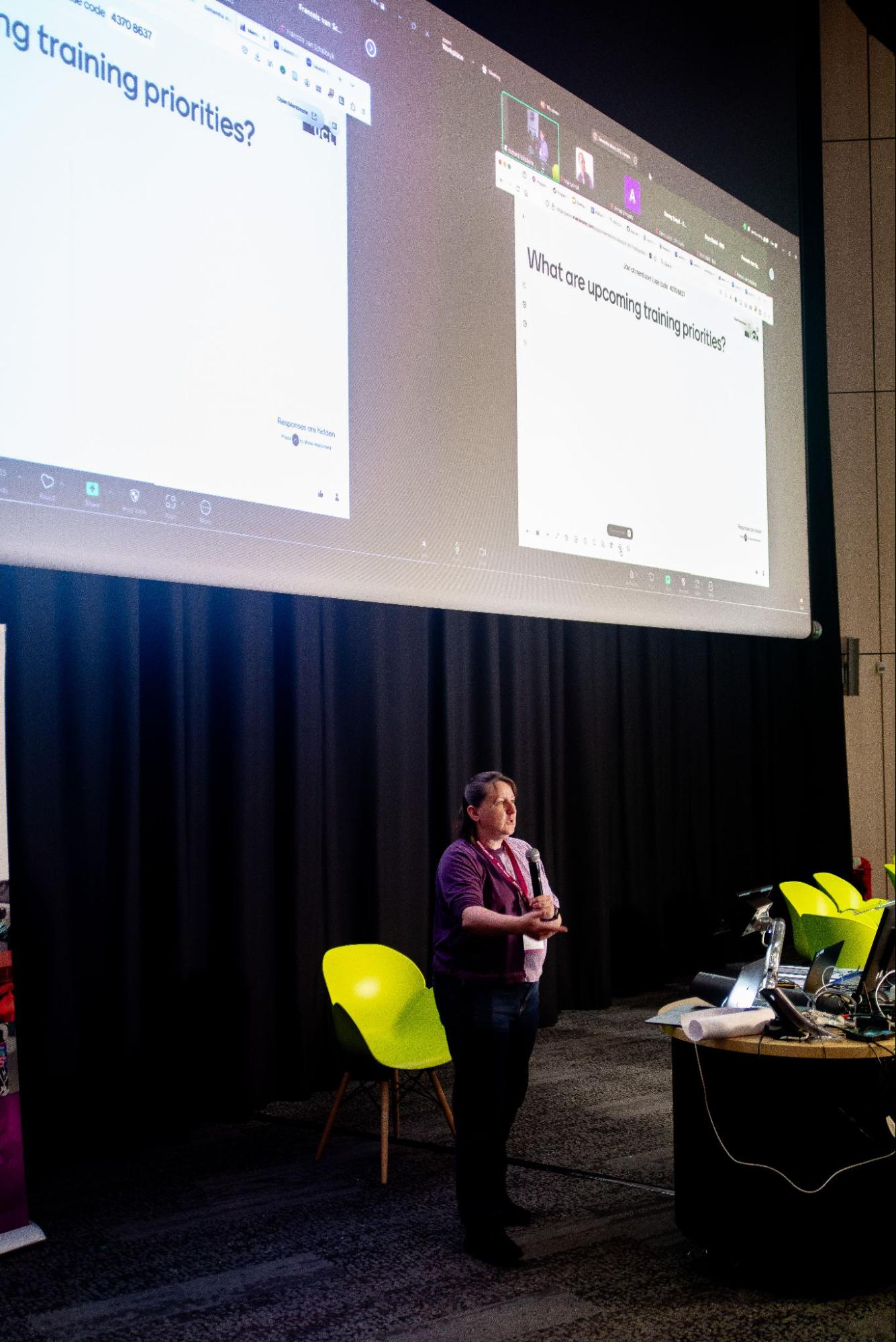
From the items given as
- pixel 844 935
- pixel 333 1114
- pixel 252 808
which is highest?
pixel 252 808

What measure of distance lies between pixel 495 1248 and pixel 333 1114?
0.97 metres

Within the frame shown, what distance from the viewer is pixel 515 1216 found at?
10.8ft

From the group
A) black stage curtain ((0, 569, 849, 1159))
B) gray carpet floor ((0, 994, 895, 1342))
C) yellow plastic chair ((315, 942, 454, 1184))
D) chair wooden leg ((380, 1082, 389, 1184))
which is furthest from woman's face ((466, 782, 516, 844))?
black stage curtain ((0, 569, 849, 1159))

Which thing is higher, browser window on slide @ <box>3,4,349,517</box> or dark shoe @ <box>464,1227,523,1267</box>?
browser window on slide @ <box>3,4,349,517</box>

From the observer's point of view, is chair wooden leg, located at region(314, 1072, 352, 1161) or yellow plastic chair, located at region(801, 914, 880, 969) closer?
chair wooden leg, located at region(314, 1072, 352, 1161)

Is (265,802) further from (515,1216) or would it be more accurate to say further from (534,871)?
(515,1216)

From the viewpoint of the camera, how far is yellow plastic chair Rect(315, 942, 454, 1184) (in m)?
3.62

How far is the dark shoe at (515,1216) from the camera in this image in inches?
129

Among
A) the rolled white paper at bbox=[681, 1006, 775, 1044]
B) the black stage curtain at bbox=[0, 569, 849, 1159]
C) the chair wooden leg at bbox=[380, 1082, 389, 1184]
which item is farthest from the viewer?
the black stage curtain at bbox=[0, 569, 849, 1159]

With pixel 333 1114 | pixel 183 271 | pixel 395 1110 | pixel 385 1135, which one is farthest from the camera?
pixel 395 1110

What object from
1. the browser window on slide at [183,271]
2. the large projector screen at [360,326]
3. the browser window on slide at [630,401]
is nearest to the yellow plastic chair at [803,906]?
the large projector screen at [360,326]

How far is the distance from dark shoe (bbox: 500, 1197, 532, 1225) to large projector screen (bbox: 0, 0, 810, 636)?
1730 millimetres

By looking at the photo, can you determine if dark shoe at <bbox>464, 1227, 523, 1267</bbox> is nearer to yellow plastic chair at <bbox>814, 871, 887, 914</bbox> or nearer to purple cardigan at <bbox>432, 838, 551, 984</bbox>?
purple cardigan at <bbox>432, 838, 551, 984</bbox>

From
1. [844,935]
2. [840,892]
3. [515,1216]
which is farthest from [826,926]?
[515,1216]
